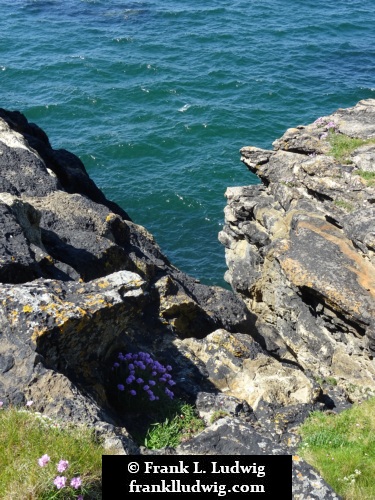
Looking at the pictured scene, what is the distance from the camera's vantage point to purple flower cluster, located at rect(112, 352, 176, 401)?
1263 centimetres

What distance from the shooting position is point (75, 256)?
16797mm

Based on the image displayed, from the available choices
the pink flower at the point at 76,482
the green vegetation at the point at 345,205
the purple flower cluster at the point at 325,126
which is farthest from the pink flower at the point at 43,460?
the purple flower cluster at the point at 325,126

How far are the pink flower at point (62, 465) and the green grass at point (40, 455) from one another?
117 mm

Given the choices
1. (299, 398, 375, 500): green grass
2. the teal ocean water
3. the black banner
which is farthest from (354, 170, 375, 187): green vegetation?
the black banner

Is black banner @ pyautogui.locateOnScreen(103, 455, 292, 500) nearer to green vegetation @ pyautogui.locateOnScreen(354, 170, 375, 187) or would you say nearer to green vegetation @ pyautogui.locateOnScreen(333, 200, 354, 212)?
green vegetation @ pyautogui.locateOnScreen(333, 200, 354, 212)

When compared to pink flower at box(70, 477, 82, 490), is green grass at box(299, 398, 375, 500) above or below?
below

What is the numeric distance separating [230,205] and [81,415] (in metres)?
19.2

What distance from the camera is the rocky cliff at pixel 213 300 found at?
10812 mm

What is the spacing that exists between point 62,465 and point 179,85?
166 ft

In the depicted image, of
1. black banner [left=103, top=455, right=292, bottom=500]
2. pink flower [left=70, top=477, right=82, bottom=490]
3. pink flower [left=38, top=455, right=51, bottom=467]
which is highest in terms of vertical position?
pink flower [left=38, top=455, right=51, bottom=467]

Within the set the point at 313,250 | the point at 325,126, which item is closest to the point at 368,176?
the point at 313,250

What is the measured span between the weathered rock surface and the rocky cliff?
0.06 meters

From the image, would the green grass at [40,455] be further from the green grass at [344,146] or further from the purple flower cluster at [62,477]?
the green grass at [344,146]

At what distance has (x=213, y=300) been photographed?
68.1ft
